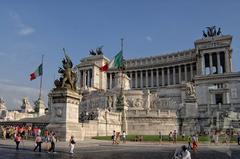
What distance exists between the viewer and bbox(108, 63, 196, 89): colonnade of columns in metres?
107

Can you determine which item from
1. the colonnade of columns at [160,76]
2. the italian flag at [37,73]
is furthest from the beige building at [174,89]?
the italian flag at [37,73]

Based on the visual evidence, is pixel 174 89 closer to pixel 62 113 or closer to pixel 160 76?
pixel 160 76

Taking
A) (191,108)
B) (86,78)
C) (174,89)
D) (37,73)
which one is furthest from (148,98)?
(86,78)

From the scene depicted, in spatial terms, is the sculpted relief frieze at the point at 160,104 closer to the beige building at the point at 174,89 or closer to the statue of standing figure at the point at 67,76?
the beige building at the point at 174,89

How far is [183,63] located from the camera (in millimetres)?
106688

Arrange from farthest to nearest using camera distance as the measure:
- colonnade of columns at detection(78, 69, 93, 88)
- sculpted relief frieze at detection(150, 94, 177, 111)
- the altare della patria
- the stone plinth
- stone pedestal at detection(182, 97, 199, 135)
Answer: colonnade of columns at detection(78, 69, 93, 88) → sculpted relief frieze at detection(150, 94, 177, 111) → the stone plinth → stone pedestal at detection(182, 97, 199, 135) → the altare della patria

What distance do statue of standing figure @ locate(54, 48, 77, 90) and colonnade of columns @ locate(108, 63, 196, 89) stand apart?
83.7 m

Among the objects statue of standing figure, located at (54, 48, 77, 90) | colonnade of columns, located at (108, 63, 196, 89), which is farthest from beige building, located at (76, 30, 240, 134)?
statue of standing figure, located at (54, 48, 77, 90)

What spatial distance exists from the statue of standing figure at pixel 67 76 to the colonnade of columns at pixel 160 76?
8369 centimetres

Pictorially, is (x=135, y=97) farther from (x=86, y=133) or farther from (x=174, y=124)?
(x=86, y=133)

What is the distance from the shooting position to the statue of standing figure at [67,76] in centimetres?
2297

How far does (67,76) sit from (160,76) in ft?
306

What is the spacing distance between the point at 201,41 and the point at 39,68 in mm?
64878

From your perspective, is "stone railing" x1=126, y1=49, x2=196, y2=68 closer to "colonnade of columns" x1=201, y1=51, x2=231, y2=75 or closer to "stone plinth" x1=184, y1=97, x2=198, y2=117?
"colonnade of columns" x1=201, y1=51, x2=231, y2=75
